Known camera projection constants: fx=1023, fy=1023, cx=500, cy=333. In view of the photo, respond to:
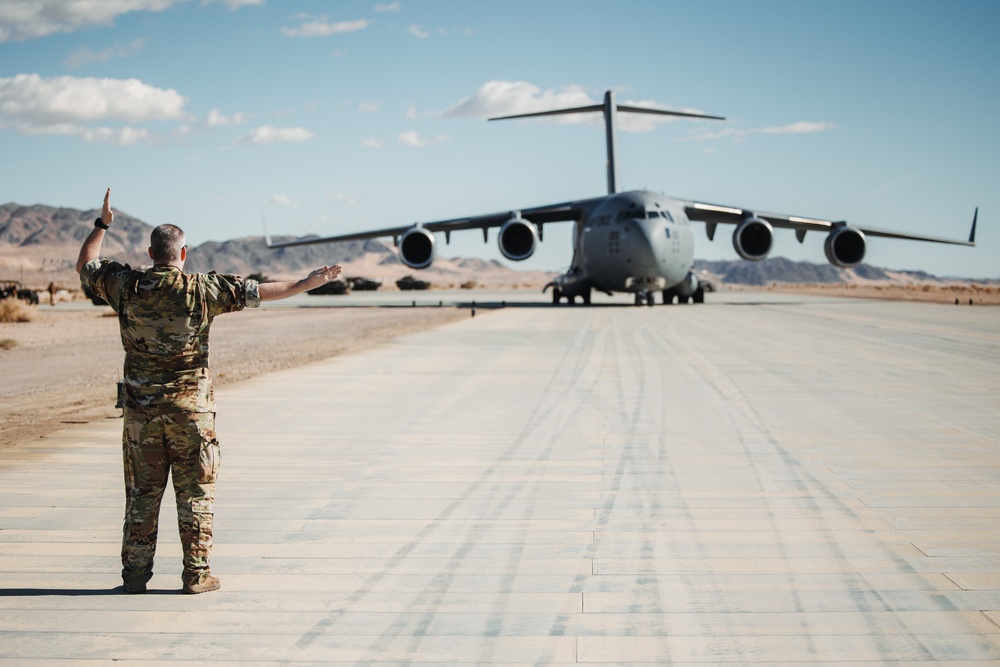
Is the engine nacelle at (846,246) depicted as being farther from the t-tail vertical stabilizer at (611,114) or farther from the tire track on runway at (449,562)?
the tire track on runway at (449,562)

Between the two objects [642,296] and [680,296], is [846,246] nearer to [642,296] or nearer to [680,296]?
[680,296]

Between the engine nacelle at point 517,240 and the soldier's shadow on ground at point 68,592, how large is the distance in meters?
30.7

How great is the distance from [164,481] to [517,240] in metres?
31.1

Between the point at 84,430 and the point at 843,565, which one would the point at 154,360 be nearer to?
the point at 843,565

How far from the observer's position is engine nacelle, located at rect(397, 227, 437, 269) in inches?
1400

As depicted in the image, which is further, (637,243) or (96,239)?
(637,243)

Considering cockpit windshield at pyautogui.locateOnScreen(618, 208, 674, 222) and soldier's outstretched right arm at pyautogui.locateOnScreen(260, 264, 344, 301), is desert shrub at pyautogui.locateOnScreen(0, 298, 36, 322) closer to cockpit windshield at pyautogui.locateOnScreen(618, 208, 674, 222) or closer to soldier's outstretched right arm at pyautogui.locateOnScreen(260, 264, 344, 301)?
cockpit windshield at pyautogui.locateOnScreen(618, 208, 674, 222)

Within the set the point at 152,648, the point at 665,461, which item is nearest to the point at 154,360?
the point at 152,648

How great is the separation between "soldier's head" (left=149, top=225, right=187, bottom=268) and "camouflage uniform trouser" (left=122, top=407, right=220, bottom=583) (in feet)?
2.35

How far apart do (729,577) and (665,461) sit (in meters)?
2.96

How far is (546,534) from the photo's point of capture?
566cm

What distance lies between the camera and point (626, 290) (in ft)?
113

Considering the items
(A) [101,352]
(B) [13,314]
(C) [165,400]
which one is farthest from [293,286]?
(B) [13,314]

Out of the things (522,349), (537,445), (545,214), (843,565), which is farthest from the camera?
(545,214)
